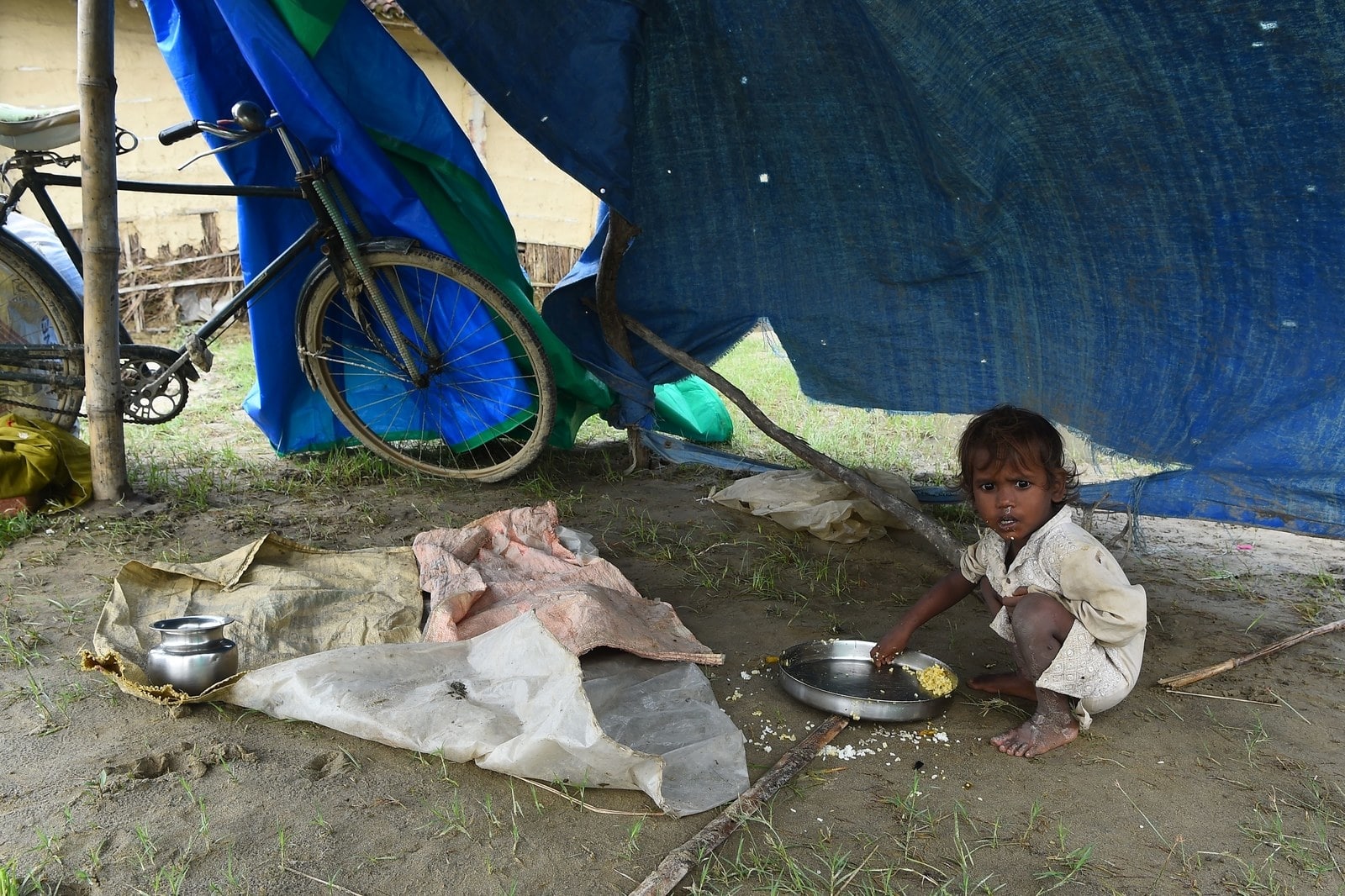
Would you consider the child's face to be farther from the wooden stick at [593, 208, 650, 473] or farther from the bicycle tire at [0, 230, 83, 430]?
the bicycle tire at [0, 230, 83, 430]

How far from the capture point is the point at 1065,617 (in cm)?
198

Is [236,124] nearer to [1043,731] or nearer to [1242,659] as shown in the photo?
[1043,731]

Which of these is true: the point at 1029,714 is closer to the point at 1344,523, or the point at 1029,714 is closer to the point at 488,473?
the point at 1344,523

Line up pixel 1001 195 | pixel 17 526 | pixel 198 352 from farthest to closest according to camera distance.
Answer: pixel 198 352, pixel 17 526, pixel 1001 195

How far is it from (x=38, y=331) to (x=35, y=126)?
32.8 inches

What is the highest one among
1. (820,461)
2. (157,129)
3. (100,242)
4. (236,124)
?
(157,129)

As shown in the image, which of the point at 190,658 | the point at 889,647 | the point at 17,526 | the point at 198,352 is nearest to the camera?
the point at 190,658

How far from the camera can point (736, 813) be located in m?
1.64

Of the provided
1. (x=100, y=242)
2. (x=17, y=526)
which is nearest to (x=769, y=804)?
(x=17, y=526)

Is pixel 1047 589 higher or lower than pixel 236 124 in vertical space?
lower

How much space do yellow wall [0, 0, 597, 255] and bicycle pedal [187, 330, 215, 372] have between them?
330 centimetres

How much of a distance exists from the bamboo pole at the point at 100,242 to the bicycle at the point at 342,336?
123mm

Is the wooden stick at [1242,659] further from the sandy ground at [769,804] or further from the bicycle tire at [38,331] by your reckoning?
the bicycle tire at [38,331]

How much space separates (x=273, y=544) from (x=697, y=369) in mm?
1640
